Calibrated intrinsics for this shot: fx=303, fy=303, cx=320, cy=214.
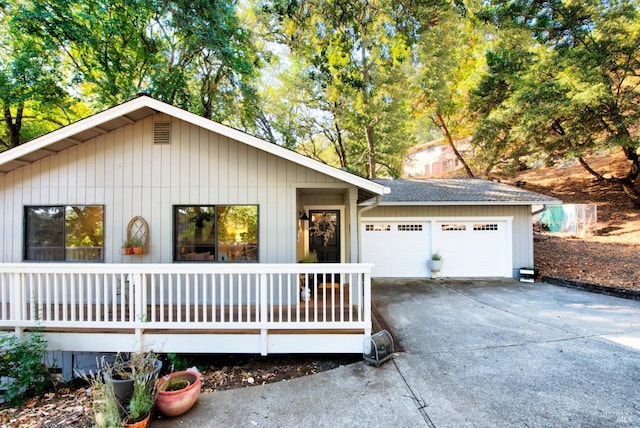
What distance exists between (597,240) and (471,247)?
20.3 ft

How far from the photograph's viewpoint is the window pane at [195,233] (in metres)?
5.57

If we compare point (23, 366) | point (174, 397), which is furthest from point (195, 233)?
point (174, 397)

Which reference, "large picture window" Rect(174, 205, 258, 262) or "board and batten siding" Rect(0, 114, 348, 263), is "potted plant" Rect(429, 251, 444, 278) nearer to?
"board and batten siding" Rect(0, 114, 348, 263)

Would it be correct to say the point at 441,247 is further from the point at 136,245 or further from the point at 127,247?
the point at 127,247

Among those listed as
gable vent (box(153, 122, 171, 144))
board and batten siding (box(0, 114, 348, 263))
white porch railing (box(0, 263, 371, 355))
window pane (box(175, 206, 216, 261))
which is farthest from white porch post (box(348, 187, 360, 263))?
gable vent (box(153, 122, 171, 144))

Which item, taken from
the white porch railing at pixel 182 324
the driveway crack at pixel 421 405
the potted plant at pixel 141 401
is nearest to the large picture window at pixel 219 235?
the white porch railing at pixel 182 324

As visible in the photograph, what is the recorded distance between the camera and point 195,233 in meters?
5.62

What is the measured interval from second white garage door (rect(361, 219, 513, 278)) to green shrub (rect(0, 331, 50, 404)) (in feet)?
24.9

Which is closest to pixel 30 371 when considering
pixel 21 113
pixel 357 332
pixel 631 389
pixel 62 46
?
pixel 357 332

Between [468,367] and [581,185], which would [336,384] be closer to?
[468,367]

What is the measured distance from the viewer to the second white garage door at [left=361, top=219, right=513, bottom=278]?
9.51 meters

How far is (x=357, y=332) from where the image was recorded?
13.9ft

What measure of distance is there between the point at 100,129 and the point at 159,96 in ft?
19.0

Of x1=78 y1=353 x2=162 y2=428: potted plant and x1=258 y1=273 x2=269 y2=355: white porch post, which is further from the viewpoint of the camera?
x1=258 y1=273 x2=269 y2=355: white porch post
